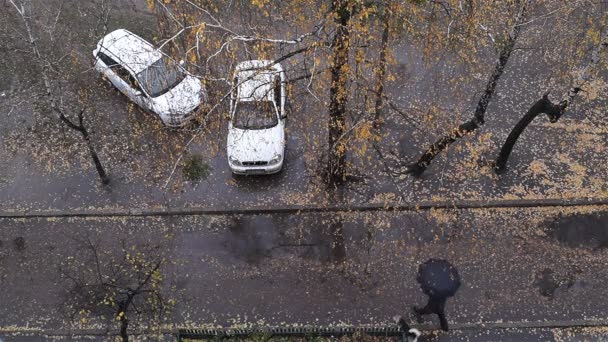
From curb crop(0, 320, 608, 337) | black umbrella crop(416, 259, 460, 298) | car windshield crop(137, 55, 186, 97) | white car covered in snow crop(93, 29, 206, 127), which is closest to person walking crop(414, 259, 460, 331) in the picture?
black umbrella crop(416, 259, 460, 298)

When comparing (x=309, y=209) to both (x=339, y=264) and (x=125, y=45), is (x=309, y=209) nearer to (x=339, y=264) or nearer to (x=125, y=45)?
(x=339, y=264)

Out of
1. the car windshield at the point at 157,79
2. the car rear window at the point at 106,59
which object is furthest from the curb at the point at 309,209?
the car rear window at the point at 106,59

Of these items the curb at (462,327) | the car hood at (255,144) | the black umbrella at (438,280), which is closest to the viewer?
the black umbrella at (438,280)

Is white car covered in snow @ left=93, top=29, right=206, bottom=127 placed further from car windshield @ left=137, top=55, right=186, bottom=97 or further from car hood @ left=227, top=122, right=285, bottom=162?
car hood @ left=227, top=122, right=285, bottom=162

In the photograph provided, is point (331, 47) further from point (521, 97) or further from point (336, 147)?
point (521, 97)

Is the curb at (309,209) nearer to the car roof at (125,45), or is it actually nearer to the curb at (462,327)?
the curb at (462,327)

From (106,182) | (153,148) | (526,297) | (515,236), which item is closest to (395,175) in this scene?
(515,236)
